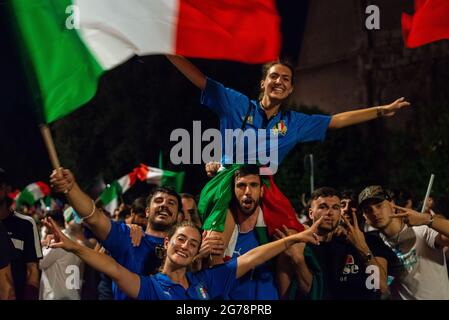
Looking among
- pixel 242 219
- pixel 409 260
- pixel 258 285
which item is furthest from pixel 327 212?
pixel 409 260

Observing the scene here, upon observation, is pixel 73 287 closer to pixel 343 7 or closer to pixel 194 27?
pixel 194 27

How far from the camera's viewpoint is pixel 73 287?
1002 cm

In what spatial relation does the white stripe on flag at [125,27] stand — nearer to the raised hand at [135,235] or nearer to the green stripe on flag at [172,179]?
the raised hand at [135,235]

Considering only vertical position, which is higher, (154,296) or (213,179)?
(213,179)

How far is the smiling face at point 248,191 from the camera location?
7109 mm

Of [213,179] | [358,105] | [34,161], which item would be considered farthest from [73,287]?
[34,161]

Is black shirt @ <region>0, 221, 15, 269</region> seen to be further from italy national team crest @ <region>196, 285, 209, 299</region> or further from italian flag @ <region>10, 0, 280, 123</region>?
italy national team crest @ <region>196, 285, 209, 299</region>

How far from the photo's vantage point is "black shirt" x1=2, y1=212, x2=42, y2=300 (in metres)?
7.61

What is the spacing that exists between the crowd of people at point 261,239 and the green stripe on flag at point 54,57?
730 millimetres

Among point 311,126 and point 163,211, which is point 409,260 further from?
point 163,211

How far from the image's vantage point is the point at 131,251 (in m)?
6.88

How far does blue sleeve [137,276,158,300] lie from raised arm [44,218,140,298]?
30mm

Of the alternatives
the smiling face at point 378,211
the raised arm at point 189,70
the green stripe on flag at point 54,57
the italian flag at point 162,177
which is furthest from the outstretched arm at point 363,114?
the italian flag at point 162,177

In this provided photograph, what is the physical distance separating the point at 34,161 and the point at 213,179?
36.3 meters
